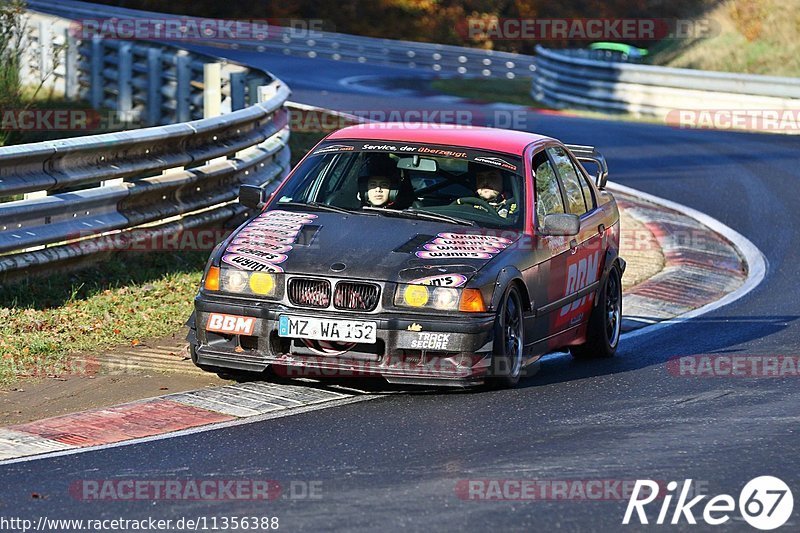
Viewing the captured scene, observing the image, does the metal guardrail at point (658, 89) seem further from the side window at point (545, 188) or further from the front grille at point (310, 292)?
the front grille at point (310, 292)

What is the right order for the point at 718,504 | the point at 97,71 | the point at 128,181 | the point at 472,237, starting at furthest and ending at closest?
Result: the point at 97,71 → the point at 128,181 → the point at 472,237 → the point at 718,504

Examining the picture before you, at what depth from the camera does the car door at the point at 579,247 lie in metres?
8.95

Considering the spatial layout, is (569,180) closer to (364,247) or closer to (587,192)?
(587,192)

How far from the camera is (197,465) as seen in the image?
6.22 metres

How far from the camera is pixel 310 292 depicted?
301 inches

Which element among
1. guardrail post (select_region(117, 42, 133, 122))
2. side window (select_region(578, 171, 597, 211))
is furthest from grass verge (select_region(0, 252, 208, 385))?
guardrail post (select_region(117, 42, 133, 122))

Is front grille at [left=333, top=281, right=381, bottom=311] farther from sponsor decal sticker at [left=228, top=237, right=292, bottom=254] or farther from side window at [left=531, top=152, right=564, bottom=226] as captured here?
side window at [left=531, top=152, right=564, bottom=226]

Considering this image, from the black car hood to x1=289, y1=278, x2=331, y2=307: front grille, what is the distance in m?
0.06

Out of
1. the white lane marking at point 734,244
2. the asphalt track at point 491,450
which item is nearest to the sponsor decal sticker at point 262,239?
the asphalt track at point 491,450

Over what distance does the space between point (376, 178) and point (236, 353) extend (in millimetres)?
1685

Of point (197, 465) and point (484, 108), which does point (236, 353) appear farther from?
point (484, 108)

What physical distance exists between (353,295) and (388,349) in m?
0.36

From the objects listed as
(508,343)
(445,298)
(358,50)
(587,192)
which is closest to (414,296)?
(445,298)

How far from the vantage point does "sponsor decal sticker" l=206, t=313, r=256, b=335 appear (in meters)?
7.67
